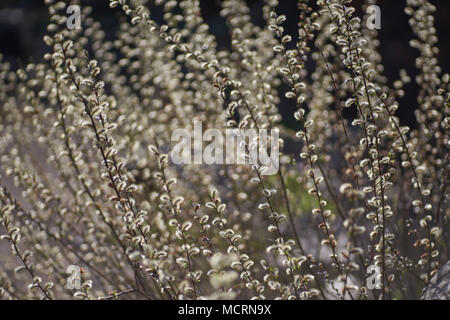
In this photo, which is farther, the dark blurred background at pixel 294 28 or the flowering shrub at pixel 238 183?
the dark blurred background at pixel 294 28

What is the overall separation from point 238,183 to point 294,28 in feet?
8.15

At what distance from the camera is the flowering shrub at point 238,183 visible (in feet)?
4.94

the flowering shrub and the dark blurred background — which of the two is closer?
the flowering shrub

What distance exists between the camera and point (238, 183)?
3016 millimetres

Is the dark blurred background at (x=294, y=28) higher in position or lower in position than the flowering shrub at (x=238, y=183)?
higher

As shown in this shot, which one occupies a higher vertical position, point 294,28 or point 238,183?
point 294,28

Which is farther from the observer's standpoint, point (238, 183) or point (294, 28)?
point (294, 28)

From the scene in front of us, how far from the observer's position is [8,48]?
30.6 feet

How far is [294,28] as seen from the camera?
4.78 metres

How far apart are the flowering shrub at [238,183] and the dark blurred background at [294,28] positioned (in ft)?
1.25

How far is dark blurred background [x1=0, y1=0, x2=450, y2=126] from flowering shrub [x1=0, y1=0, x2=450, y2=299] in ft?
1.25

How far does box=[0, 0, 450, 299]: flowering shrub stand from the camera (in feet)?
4.94
